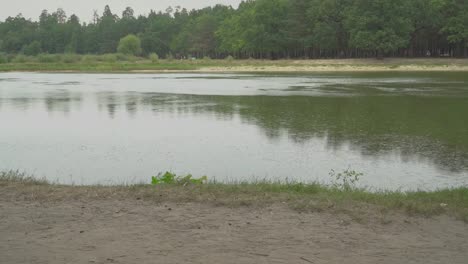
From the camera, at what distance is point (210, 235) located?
19.9 feet

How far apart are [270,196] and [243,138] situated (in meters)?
8.17

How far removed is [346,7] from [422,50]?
50.7 ft

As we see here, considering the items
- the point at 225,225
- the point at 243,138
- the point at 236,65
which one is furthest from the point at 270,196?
the point at 236,65

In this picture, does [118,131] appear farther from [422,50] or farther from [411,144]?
[422,50]

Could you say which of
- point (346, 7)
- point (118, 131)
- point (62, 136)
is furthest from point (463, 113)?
point (346, 7)

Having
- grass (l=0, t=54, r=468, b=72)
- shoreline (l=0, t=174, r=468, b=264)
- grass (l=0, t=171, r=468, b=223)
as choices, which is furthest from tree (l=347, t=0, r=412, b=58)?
shoreline (l=0, t=174, r=468, b=264)

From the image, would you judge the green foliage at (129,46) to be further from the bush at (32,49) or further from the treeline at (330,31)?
the bush at (32,49)

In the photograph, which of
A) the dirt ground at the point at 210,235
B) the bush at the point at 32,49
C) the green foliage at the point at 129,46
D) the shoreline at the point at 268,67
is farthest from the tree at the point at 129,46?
the dirt ground at the point at 210,235

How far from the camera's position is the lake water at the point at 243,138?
11445 mm

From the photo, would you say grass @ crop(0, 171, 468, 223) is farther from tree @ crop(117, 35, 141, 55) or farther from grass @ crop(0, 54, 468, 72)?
tree @ crop(117, 35, 141, 55)

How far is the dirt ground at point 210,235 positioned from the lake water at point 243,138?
2.88 metres

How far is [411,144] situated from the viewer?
47.3ft

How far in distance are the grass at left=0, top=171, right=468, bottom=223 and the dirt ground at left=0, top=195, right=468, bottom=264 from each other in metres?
0.20

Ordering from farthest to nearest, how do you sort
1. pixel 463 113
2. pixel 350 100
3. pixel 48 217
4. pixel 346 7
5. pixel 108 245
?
pixel 346 7 → pixel 350 100 → pixel 463 113 → pixel 48 217 → pixel 108 245
